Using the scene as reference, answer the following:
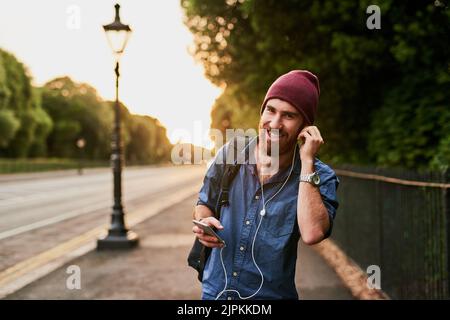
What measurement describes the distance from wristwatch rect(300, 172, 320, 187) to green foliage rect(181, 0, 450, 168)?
4.07 meters

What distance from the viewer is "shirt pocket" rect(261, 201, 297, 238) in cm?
239

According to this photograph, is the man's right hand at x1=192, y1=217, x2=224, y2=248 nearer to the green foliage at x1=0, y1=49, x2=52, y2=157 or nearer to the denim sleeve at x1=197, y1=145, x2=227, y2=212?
the denim sleeve at x1=197, y1=145, x2=227, y2=212

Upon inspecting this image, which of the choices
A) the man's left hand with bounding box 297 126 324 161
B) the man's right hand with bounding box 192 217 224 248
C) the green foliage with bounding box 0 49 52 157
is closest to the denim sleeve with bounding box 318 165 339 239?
the man's left hand with bounding box 297 126 324 161

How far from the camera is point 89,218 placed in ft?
48.9

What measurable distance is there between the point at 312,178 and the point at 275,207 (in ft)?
0.74

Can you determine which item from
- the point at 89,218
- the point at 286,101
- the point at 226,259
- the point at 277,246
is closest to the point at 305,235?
the point at 277,246

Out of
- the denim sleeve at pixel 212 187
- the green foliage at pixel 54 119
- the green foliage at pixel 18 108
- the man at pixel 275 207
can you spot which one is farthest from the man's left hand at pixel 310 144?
the green foliage at pixel 18 108

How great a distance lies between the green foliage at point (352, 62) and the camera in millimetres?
7570

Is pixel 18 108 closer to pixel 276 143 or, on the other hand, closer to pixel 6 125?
pixel 6 125

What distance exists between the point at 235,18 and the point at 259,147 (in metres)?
11.9

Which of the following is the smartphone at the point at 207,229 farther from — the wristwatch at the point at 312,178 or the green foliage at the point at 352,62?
the green foliage at the point at 352,62

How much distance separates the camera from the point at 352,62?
955cm

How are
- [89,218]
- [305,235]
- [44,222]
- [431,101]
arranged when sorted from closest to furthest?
[305,235] < [431,101] < [44,222] < [89,218]
